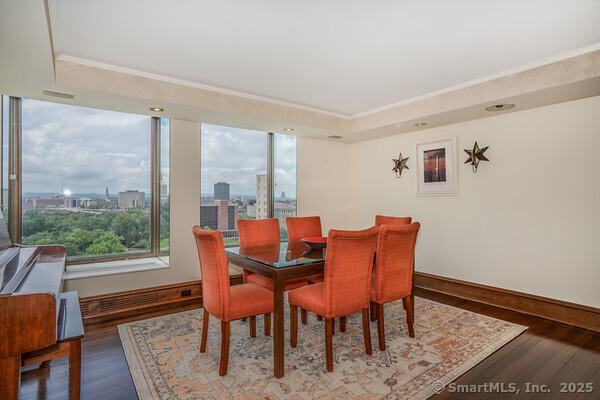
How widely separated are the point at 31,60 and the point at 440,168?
14.3ft

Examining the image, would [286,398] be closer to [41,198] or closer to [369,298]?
[369,298]

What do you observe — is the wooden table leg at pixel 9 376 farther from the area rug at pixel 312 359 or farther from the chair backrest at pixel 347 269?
the chair backrest at pixel 347 269

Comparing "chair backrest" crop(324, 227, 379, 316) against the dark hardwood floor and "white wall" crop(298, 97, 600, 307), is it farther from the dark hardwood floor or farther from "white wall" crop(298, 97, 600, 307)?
"white wall" crop(298, 97, 600, 307)

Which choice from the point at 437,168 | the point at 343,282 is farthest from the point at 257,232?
the point at 437,168

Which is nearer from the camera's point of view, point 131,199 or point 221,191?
point 131,199

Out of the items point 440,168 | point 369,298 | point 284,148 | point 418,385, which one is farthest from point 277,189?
point 418,385

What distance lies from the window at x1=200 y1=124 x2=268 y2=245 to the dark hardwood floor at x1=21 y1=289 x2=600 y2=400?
194 cm

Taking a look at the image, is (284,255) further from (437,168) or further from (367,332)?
(437,168)

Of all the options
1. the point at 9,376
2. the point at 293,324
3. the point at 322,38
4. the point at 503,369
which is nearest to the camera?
the point at 9,376

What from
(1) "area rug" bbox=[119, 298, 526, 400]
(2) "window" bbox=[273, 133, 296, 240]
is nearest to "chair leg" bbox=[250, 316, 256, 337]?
(1) "area rug" bbox=[119, 298, 526, 400]

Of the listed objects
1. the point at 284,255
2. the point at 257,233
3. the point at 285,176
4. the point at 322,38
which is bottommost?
the point at 284,255

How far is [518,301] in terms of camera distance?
3.66 meters

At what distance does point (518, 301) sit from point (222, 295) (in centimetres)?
328

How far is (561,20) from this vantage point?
227 centimetres
